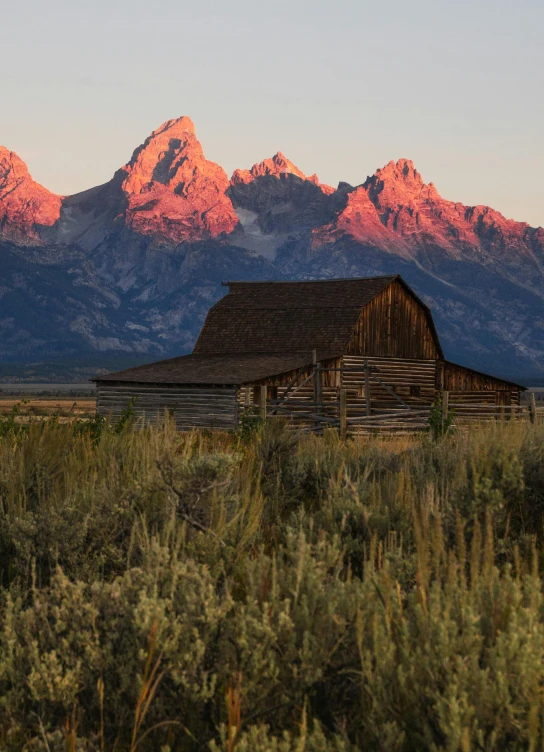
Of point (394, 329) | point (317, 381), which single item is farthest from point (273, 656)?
point (394, 329)

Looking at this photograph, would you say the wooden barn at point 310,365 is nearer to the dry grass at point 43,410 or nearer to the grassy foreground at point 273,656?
the dry grass at point 43,410

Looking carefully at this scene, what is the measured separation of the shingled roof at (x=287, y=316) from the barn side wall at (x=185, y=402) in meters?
5.58

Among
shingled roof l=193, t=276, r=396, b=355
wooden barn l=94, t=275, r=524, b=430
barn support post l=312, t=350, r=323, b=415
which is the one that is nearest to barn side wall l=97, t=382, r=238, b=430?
wooden barn l=94, t=275, r=524, b=430

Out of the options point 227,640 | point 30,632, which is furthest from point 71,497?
point 227,640

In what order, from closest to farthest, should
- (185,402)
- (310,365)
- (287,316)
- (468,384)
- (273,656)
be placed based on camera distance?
(273,656), (185,402), (310,365), (287,316), (468,384)

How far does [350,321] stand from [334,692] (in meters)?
33.1

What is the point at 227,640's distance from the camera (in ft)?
14.0

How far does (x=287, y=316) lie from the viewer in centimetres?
3953

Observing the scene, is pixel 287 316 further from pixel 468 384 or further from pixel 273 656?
pixel 273 656

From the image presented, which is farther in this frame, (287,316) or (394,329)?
(287,316)

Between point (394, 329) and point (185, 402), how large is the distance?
33.6 ft

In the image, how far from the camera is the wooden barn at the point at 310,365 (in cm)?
3269

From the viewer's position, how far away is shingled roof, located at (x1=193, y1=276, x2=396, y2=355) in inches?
1464

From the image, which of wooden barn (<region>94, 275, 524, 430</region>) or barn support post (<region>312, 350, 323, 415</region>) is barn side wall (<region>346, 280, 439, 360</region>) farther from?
barn support post (<region>312, 350, 323, 415</region>)
